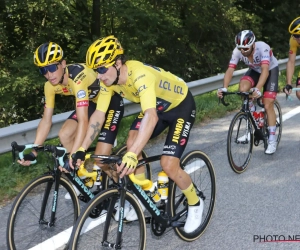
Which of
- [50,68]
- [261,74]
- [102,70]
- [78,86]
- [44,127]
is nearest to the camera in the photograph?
[102,70]

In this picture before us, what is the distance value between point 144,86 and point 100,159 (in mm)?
737

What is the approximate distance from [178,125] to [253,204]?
1455mm

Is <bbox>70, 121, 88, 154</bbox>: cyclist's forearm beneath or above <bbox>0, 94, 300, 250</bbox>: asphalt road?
above

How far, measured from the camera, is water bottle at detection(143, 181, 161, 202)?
3.96 m

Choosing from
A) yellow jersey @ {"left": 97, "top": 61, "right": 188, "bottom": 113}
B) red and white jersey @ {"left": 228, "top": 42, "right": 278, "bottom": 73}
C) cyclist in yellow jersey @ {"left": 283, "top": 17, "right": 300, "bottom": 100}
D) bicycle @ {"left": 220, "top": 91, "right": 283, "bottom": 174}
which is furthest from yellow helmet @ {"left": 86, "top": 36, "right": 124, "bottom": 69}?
cyclist in yellow jersey @ {"left": 283, "top": 17, "right": 300, "bottom": 100}

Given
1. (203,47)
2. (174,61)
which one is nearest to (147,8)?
(174,61)

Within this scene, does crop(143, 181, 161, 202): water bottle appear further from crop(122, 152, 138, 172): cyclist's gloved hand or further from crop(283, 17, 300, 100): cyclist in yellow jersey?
crop(283, 17, 300, 100): cyclist in yellow jersey

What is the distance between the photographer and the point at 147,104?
361 centimetres

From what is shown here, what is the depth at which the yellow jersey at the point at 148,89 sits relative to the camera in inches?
144

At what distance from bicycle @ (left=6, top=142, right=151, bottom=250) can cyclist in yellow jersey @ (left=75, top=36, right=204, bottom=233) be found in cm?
34

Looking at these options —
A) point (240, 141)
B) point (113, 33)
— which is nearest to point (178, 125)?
point (240, 141)

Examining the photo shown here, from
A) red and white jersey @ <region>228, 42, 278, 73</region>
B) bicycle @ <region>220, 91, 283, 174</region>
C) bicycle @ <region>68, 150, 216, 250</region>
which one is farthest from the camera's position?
red and white jersey @ <region>228, 42, 278, 73</region>

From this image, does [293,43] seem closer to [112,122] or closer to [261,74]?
[261,74]

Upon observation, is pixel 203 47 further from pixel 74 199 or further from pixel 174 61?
pixel 74 199
